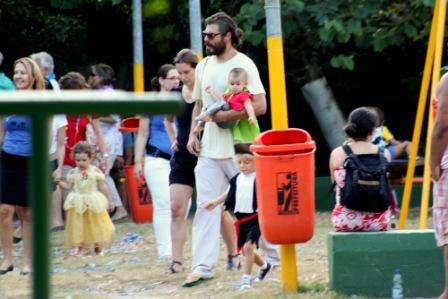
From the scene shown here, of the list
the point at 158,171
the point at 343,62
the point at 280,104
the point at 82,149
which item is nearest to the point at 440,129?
the point at 280,104

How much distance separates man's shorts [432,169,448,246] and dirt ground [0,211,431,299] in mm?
875

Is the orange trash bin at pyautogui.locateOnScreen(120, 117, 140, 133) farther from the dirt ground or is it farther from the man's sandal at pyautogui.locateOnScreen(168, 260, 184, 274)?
the man's sandal at pyautogui.locateOnScreen(168, 260, 184, 274)

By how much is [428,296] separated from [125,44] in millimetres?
10734

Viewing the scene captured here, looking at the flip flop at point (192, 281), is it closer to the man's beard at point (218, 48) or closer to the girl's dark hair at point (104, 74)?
the man's beard at point (218, 48)

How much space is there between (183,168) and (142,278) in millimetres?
871

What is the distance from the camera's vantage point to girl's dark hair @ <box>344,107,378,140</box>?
787 centimetres

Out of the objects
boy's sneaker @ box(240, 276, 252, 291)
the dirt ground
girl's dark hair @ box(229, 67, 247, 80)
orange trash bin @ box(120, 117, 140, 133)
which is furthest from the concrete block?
orange trash bin @ box(120, 117, 140, 133)

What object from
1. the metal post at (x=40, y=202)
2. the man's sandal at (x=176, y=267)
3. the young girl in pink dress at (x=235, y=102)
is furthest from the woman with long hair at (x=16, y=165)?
the metal post at (x=40, y=202)

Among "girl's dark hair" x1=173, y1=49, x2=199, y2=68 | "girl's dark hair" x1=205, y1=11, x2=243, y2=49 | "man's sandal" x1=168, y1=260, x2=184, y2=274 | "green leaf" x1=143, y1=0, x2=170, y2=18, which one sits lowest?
"man's sandal" x1=168, y1=260, x2=184, y2=274

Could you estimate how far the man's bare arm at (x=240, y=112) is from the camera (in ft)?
27.5

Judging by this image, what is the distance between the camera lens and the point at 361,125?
788 cm

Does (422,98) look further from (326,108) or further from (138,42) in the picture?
(326,108)

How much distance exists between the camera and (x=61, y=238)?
1298 centimetres

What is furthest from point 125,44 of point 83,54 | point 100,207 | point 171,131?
point 171,131
